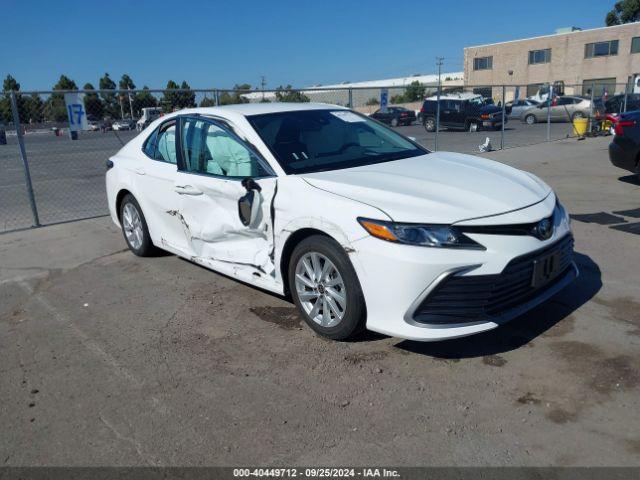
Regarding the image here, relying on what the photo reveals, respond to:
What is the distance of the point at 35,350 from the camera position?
157 inches

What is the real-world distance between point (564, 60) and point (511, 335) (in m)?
57.1

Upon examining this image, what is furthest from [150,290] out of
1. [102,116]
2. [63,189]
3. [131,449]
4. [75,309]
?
[63,189]

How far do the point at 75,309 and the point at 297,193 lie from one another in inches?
92.1

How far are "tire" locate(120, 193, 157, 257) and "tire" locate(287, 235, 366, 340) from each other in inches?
96.7

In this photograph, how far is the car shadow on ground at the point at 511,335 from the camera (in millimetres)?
3635

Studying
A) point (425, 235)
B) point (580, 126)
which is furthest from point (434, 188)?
point (580, 126)

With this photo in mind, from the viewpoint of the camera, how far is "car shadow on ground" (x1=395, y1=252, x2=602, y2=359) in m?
3.63

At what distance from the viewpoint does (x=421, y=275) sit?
3188 mm

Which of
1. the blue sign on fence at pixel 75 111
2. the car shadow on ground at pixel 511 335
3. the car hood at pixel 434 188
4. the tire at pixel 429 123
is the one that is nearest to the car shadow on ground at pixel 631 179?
the car shadow on ground at pixel 511 335

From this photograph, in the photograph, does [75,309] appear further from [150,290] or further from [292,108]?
[292,108]

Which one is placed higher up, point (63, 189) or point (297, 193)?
point (297, 193)

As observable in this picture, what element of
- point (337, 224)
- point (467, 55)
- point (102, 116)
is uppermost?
point (467, 55)

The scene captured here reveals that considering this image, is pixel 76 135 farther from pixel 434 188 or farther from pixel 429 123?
pixel 429 123

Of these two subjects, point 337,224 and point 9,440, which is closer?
point 9,440
